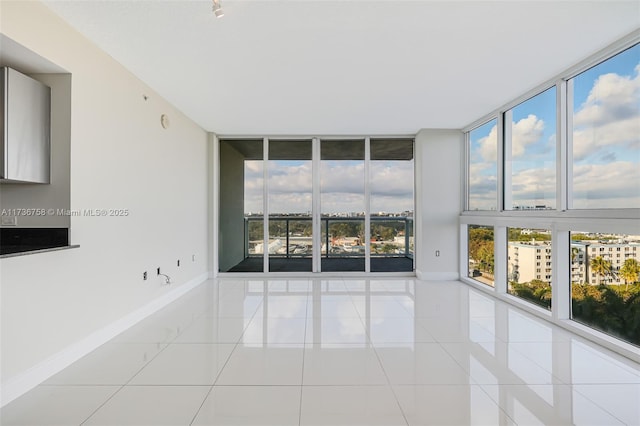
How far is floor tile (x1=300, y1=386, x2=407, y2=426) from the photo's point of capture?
1.83 meters

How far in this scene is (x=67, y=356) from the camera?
2463mm

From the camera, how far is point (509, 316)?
146 inches

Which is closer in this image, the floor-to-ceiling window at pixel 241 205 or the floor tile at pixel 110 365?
the floor tile at pixel 110 365

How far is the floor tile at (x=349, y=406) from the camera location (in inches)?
72.2

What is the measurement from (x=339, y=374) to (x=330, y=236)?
3.84m

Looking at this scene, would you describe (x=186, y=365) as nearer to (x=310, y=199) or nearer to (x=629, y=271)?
(x=629, y=271)

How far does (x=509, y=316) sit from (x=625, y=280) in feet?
3.82

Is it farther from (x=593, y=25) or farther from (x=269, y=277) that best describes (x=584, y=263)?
(x=269, y=277)

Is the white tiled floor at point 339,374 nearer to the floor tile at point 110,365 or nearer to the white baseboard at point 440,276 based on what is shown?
the floor tile at point 110,365

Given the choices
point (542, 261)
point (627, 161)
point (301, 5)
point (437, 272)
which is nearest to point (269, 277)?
point (437, 272)

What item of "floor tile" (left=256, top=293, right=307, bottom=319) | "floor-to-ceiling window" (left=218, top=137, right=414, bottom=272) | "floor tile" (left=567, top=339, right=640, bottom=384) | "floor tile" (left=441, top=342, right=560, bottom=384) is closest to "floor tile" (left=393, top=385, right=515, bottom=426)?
"floor tile" (left=441, top=342, right=560, bottom=384)

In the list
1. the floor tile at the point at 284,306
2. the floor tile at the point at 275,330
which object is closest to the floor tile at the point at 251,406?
the floor tile at the point at 275,330

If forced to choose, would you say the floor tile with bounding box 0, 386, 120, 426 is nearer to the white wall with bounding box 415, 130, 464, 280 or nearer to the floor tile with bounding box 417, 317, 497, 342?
the floor tile with bounding box 417, 317, 497, 342

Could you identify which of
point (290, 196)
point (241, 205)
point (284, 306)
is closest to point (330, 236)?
point (290, 196)
